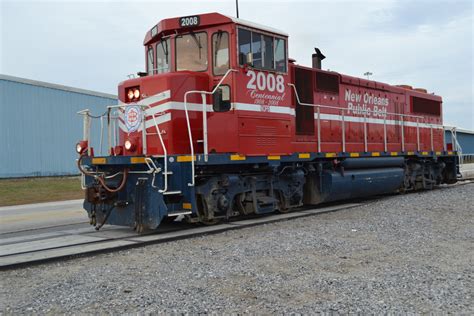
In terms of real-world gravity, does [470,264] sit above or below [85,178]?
below

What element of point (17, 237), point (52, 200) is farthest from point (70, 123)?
point (17, 237)

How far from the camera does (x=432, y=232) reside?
8.11m

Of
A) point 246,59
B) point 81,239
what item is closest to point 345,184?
point 246,59

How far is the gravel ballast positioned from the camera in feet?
14.8

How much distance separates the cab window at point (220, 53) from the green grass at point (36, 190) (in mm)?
10891

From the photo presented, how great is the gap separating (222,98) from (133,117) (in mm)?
1707

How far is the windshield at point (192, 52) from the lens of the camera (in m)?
9.45

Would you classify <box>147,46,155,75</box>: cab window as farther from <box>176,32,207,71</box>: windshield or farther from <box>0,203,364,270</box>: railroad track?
<box>0,203,364,270</box>: railroad track

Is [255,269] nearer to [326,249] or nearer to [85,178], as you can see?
[326,249]

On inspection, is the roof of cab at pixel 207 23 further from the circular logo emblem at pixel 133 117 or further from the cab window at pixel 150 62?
the circular logo emblem at pixel 133 117

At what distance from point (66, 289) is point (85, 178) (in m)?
4.45

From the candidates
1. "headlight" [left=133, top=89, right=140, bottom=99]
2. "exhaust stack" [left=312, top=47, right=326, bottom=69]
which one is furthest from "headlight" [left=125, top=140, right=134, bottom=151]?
"exhaust stack" [left=312, top=47, right=326, bottom=69]

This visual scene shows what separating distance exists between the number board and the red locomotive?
2cm

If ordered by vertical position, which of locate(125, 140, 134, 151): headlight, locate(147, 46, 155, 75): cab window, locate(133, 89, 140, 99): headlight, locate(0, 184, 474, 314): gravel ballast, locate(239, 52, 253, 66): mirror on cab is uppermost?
locate(147, 46, 155, 75): cab window
